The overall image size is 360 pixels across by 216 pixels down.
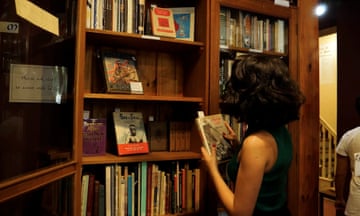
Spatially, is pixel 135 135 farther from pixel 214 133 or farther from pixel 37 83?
pixel 37 83

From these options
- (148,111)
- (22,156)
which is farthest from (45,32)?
(148,111)

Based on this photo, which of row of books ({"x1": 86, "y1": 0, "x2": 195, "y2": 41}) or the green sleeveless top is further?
row of books ({"x1": 86, "y1": 0, "x2": 195, "y2": 41})

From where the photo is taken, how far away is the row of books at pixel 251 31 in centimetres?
188

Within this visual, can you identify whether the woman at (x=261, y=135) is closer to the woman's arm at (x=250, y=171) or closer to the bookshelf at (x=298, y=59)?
the woman's arm at (x=250, y=171)

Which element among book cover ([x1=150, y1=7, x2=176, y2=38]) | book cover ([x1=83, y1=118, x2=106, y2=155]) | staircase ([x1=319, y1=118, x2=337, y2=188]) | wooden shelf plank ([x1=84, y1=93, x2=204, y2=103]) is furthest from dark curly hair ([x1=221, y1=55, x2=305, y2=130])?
staircase ([x1=319, y1=118, x2=337, y2=188])

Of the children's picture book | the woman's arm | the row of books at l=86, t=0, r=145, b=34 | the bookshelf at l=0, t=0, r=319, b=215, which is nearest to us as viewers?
the woman's arm

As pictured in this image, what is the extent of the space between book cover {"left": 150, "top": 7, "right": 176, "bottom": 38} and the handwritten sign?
559 millimetres

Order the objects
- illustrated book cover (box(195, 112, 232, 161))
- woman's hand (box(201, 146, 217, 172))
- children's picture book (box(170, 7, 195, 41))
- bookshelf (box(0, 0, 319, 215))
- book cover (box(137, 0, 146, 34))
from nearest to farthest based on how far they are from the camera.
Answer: bookshelf (box(0, 0, 319, 215)) → woman's hand (box(201, 146, 217, 172)) → illustrated book cover (box(195, 112, 232, 161)) → book cover (box(137, 0, 146, 34)) → children's picture book (box(170, 7, 195, 41))

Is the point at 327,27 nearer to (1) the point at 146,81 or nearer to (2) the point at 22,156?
(1) the point at 146,81

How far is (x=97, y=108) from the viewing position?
69.5 inches

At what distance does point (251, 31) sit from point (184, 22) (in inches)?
17.8

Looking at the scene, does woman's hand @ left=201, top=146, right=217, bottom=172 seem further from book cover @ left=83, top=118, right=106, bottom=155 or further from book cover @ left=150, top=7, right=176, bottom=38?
book cover @ left=150, top=7, right=176, bottom=38

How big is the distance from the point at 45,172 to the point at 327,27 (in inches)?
169

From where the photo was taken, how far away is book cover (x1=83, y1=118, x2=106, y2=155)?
1611 millimetres
